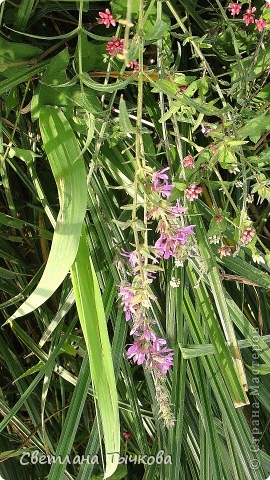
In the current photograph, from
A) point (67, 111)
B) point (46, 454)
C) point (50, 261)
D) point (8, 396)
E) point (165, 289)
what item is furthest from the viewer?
point (8, 396)

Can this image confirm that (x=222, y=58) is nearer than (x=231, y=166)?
No

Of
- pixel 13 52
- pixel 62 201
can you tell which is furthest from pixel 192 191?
pixel 13 52

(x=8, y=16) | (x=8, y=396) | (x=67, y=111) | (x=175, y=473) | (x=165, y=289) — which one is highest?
(x=8, y=16)

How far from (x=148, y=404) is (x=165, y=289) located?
28 cm

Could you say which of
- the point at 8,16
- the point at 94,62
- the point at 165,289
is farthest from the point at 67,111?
the point at 165,289

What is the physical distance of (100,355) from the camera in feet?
2.08

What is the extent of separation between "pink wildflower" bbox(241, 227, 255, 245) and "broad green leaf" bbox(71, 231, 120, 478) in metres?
0.20

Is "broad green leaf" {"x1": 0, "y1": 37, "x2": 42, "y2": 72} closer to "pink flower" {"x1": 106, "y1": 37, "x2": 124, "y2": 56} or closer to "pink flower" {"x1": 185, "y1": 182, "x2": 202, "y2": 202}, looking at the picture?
"pink flower" {"x1": 106, "y1": 37, "x2": 124, "y2": 56}

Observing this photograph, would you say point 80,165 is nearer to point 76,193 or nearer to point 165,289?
point 76,193

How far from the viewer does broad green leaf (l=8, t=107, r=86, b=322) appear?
590 mm

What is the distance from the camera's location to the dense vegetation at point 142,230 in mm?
588

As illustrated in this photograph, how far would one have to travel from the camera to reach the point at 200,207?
2.54 ft

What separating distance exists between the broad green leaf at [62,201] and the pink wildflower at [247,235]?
0.19 m

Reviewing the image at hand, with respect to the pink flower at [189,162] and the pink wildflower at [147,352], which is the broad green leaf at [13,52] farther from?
the pink wildflower at [147,352]
